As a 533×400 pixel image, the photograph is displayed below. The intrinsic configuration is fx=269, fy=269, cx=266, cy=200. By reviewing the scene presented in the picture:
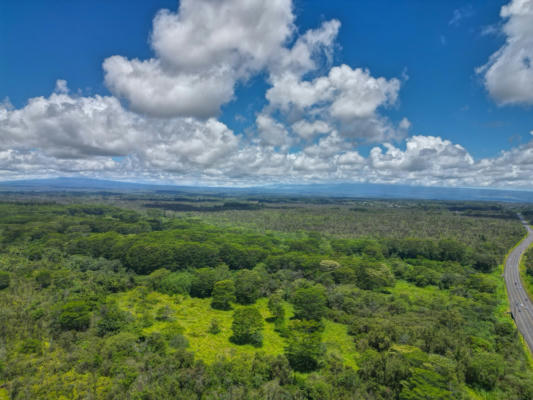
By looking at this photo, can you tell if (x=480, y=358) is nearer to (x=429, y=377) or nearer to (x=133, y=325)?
(x=429, y=377)

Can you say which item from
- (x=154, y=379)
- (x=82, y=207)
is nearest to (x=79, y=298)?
(x=154, y=379)

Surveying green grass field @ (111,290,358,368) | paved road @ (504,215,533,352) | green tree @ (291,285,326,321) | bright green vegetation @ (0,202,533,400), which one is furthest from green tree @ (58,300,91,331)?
paved road @ (504,215,533,352)

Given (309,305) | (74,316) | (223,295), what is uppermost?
(74,316)

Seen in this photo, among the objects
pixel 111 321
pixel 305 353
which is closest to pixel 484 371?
pixel 305 353

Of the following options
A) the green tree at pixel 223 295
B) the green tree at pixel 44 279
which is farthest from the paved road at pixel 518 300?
the green tree at pixel 44 279

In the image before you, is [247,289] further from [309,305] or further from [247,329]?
[247,329]
